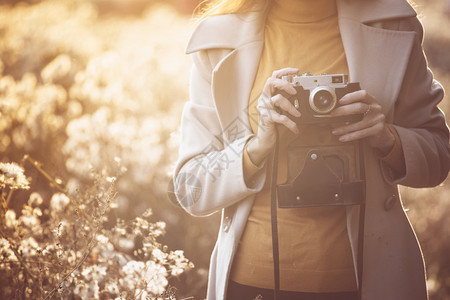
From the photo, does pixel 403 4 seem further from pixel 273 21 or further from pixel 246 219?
pixel 246 219

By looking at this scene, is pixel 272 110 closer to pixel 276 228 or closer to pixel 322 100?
pixel 322 100

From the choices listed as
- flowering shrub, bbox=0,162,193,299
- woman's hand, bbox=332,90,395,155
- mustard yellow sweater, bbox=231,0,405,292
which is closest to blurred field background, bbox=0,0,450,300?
flowering shrub, bbox=0,162,193,299

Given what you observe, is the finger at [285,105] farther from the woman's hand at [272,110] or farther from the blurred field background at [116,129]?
the blurred field background at [116,129]

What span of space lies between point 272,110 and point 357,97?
254 millimetres

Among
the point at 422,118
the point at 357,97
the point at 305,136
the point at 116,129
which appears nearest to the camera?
the point at 357,97

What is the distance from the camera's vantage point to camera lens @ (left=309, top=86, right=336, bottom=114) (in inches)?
61.2

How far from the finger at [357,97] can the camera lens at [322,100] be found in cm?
3

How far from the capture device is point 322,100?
1.56 metres

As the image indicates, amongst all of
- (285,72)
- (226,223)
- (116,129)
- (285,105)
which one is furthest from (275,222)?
(116,129)

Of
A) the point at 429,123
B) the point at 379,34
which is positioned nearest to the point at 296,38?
the point at 379,34

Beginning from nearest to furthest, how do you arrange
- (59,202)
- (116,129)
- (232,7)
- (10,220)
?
1. (232,7)
2. (10,220)
3. (59,202)
4. (116,129)

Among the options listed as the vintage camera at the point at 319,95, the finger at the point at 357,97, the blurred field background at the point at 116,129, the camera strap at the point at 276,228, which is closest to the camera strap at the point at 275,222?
the camera strap at the point at 276,228

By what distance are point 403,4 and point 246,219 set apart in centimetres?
88

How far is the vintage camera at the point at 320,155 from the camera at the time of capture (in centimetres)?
156
